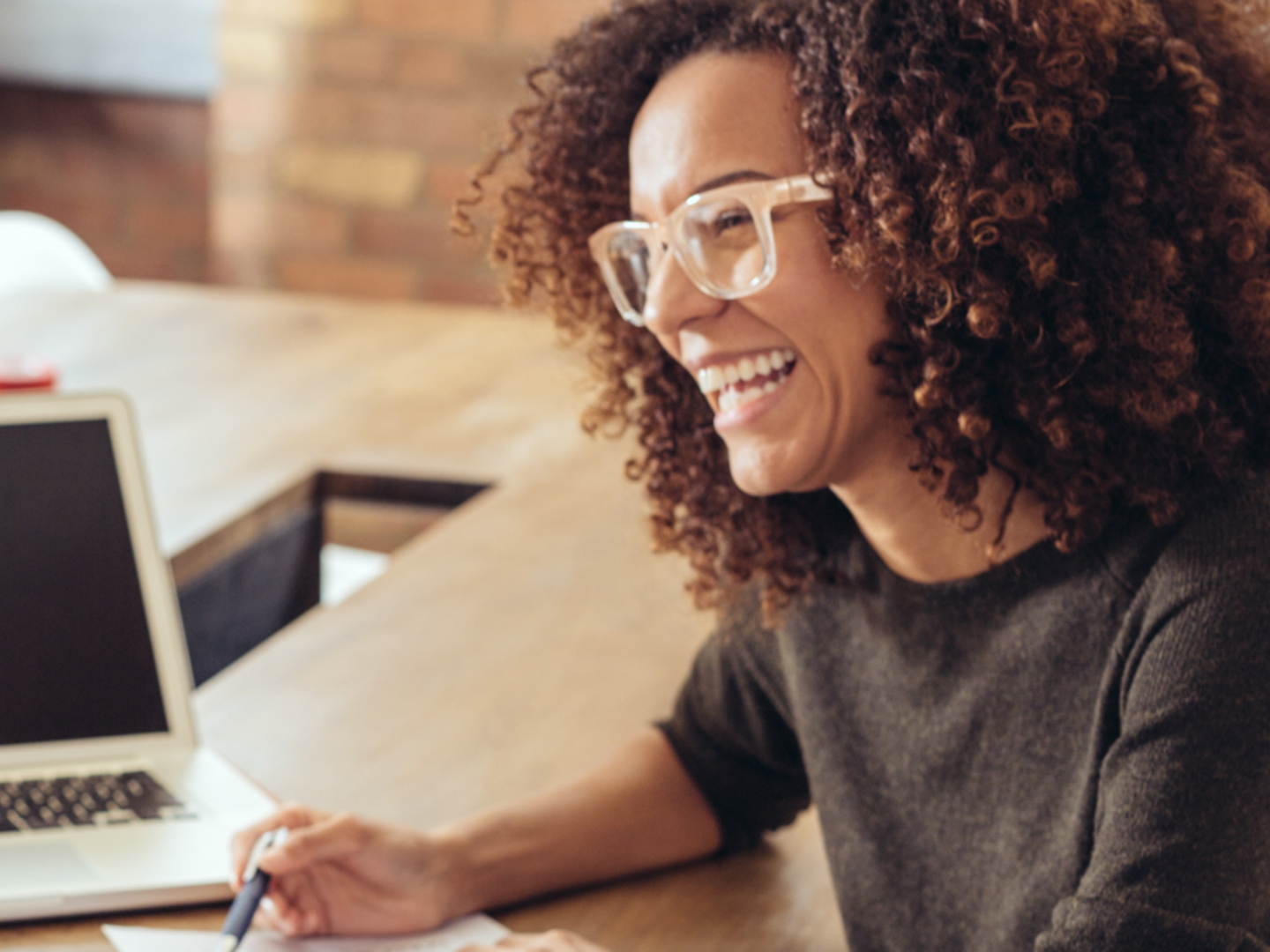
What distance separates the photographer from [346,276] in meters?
3.86

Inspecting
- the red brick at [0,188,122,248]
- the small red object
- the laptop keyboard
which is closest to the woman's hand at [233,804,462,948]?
the laptop keyboard

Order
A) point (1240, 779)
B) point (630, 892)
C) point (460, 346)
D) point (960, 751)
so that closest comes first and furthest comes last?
point (1240, 779) → point (960, 751) → point (630, 892) → point (460, 346)

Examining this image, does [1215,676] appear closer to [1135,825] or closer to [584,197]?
[1135,825]

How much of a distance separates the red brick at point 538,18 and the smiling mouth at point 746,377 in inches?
108

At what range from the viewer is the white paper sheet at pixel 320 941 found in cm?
86

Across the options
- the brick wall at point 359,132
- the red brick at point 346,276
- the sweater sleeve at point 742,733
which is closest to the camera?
the sweater sleeve at point 742,733

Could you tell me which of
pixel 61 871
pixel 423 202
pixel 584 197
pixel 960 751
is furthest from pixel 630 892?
pixel 423 202

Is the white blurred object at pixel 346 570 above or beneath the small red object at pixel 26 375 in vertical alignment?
beneath

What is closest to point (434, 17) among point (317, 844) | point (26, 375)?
point (26, 375)

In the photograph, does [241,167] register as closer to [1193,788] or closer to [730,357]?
[730,357]

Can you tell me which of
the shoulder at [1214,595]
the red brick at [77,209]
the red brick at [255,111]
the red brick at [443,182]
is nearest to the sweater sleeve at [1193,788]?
the shoulder at [1214,595]

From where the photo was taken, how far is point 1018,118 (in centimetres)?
77

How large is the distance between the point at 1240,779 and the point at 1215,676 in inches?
2.0

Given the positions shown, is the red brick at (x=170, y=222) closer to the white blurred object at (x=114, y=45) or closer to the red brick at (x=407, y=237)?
the white blurred object at (x=114, y=45)
